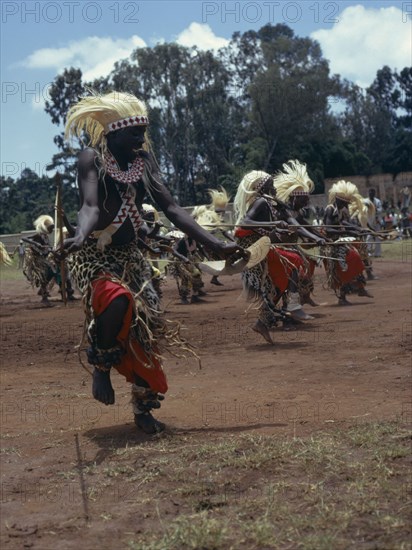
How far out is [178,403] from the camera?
5.96 m

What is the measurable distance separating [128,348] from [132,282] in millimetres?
380

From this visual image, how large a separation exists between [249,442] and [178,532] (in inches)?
50.7

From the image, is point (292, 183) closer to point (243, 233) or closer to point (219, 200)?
point (243, 233)

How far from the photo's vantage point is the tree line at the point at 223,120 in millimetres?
43219

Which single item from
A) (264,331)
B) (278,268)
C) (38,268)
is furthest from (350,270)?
(38,268)

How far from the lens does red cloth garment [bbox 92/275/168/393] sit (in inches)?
190

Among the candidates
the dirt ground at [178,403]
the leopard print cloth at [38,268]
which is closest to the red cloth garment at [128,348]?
the dirt ground at [178,403]

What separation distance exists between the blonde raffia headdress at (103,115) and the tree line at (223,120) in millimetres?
34020

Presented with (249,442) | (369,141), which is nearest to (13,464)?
(249,442)

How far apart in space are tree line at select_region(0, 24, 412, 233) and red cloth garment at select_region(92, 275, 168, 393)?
34.4 m

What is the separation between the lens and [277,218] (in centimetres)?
925

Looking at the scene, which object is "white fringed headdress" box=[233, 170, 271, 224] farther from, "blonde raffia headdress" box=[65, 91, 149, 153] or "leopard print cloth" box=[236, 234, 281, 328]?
"blonde raffia headdress" box=[65, 91, 149, 153]

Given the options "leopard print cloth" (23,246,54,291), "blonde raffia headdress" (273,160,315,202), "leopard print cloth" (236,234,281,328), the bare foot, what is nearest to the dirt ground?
the bare foot

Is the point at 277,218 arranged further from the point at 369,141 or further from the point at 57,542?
the point at 369,141
